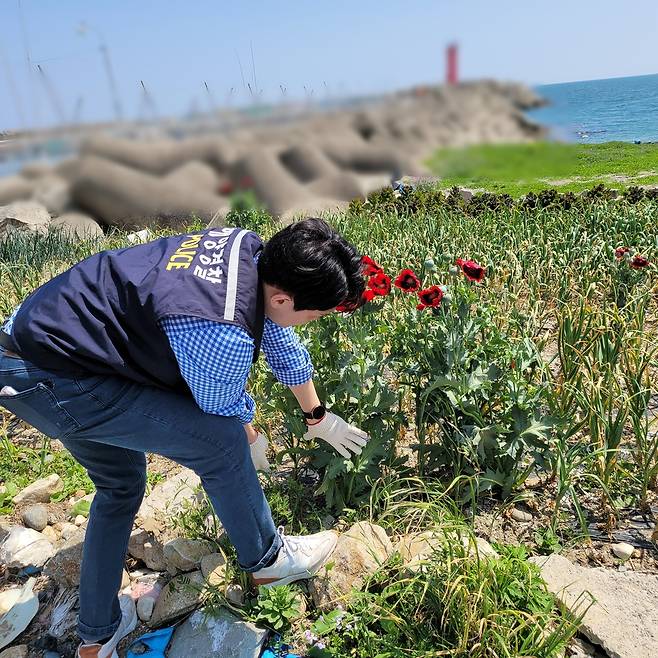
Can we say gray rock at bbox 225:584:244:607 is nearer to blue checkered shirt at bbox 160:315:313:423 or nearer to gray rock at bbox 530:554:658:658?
blue checkered shirt at bbox 160:315:313:423

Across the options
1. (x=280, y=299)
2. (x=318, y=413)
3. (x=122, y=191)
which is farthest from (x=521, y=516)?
(x=122, y=191)

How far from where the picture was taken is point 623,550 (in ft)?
6.42

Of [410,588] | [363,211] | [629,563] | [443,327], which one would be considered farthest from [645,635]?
[363,211]

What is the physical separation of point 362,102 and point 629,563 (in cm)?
177

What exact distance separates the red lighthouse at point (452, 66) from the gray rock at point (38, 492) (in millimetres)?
2330

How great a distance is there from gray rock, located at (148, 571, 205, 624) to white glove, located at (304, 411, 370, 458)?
63 cm

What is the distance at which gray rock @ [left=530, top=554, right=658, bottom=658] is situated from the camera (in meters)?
1.54

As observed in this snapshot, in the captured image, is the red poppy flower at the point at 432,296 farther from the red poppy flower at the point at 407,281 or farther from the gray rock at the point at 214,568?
the gray rock at the point at 214,568

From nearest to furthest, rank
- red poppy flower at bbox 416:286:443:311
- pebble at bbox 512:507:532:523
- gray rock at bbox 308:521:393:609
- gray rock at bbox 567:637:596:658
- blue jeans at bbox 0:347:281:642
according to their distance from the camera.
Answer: blue jeans at bbox 0:347:281:642 → gray rock at bbox 567:637:596:658 → gray rock at bbox 308:521:393:609 → red poppy flower at bbox 416:286:443:311 → pebble at bbox 512:507:532:523

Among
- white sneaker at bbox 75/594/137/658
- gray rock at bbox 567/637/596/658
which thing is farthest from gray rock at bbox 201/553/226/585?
gray rock at bbox 567/637/596/658

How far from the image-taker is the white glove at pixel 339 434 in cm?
192

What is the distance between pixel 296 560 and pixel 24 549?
1099 millimetres

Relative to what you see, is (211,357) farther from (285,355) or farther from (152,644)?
(152,644)

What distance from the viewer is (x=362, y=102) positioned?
105 centimetres
